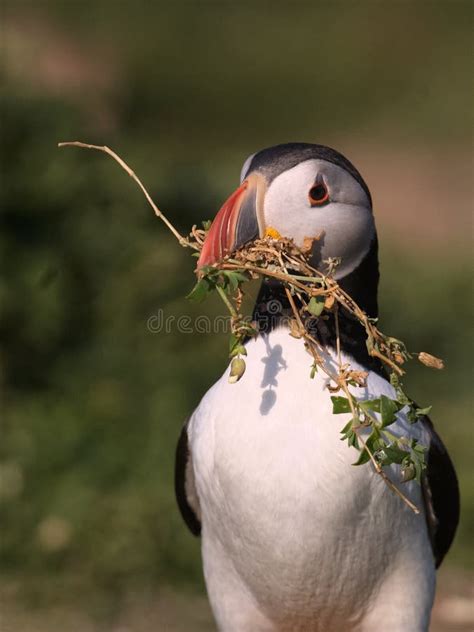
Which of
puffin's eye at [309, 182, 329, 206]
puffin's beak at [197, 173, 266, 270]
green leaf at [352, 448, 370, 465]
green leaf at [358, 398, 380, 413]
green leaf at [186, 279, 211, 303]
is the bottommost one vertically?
green leaf at [352, 448, 370, 465]

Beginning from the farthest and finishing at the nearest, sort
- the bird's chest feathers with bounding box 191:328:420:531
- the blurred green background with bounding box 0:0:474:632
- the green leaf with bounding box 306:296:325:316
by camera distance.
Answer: the blurred green background with bounding box 0:0:474:632 → the bird's chest feathers with bounding box 191:328:420:531 → the green leaf with bounding box 306:296:325:316

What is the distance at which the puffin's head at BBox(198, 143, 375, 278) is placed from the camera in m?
3.65

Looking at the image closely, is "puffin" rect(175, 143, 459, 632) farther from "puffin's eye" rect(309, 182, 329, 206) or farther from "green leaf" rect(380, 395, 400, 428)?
"green leaf" rect(380, 395, 400, 428)

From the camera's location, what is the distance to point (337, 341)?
3725mm

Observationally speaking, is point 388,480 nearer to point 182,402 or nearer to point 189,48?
point 182,402

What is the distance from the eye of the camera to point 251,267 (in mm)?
3561

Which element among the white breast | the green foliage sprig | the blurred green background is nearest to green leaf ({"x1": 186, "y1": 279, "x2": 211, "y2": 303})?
the green foliage sprig

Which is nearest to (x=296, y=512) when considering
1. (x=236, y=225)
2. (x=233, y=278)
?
(x=233, y=278)

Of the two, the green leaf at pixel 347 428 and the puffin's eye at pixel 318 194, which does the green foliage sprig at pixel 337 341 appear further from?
the puffin's eye at pixel 318 194

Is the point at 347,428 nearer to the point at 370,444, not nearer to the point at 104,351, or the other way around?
the point at 370,444

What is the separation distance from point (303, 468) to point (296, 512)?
5.7 inches

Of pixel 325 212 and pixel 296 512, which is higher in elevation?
pixel 325 212

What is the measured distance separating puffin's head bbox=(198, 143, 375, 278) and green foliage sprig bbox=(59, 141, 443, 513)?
0.17 feet

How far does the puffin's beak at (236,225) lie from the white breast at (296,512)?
1.28 ft
